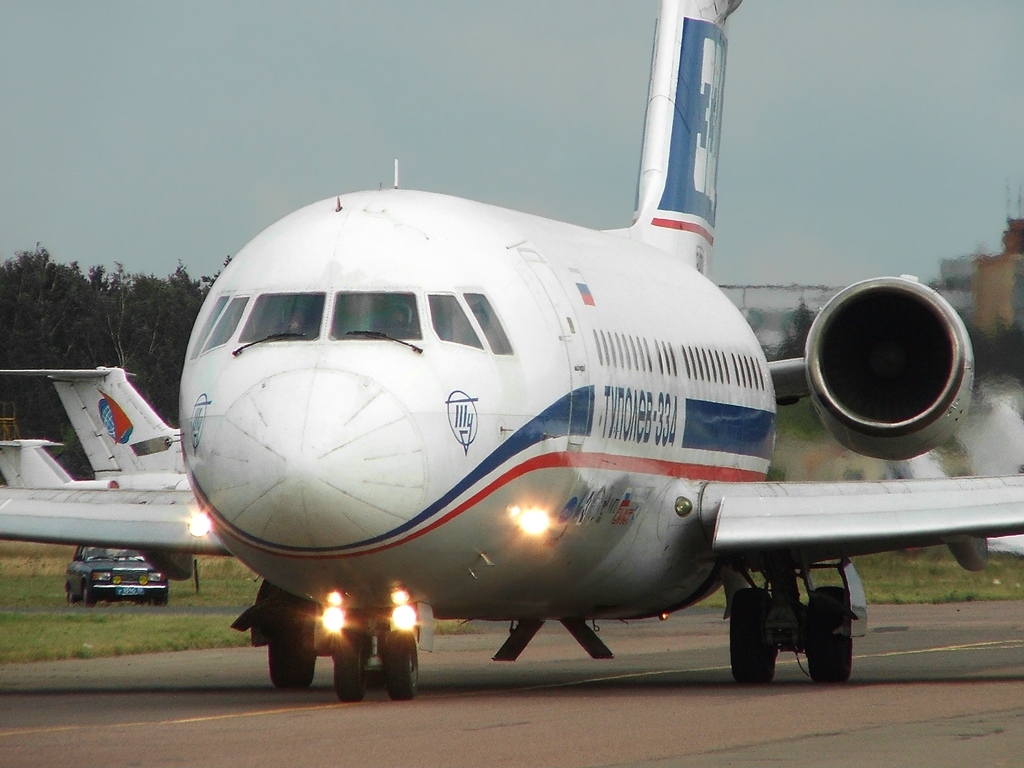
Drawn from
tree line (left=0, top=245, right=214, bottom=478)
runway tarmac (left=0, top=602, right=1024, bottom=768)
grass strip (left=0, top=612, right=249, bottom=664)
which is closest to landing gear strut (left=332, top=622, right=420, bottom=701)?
runway tarmac (left=0, top=602, right=1024, bottom=768)

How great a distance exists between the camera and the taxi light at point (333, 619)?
44.9 ft

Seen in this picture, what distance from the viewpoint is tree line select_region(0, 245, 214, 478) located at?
2953 inches

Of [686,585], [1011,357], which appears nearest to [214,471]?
[686,585]

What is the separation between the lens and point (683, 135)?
25078 millimetres

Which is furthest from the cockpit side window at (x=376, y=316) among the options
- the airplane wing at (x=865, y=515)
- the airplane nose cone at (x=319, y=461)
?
the airplane wing at (x=865, y=515)

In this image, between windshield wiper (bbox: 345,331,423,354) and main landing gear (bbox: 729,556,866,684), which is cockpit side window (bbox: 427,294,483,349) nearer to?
windshield wiper (bbox: 345,331,423,354)

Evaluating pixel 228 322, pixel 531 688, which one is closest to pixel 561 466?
pixel 228 322

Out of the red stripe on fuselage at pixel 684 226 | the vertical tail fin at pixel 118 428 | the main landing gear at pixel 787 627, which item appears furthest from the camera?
the vertical tail fin at pixel 118 428

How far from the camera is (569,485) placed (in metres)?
14.6

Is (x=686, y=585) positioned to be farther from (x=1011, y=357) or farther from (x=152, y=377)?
(x=152, y=377)

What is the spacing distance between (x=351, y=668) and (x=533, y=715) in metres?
1.62

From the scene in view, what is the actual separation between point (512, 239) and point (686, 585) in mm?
4552

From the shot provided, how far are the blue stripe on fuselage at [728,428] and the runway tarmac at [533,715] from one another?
2.28 meters

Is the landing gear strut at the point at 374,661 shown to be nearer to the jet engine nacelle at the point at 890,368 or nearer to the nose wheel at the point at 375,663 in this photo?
the nose wheel at the point at 375,663
